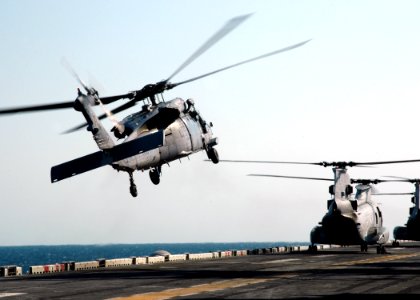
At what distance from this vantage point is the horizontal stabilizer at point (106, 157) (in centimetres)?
3369

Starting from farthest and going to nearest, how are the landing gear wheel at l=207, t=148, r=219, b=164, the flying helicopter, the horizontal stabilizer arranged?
1. the flying helicopter
2. the landing gear wheel at l=207, t=148, r=219, b=164
3. the horizontal stabilizer

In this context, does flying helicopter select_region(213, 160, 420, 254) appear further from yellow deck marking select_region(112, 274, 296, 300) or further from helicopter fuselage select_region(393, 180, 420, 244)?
yellow deck marking select_region(112, 274, 296, 300)

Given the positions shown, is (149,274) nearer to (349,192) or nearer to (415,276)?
(415,276)

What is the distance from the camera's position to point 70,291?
27750 mm

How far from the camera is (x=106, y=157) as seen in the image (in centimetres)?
3394

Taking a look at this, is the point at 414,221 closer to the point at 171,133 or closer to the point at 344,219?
the point at 344,219

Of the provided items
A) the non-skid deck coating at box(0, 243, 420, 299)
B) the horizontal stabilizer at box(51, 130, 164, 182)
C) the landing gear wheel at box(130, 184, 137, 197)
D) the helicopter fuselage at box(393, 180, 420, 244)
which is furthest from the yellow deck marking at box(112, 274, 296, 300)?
the helicopter fuselage at box(393, 180, 420, 244)

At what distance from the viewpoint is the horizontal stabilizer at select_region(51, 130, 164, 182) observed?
33.7 metres

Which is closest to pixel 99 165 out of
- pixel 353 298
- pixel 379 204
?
pixel 353 298

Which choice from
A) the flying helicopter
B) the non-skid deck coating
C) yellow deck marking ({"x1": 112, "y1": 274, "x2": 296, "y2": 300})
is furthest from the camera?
the flying helicopter

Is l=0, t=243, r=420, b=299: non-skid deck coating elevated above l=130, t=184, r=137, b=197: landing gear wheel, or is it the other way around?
l=130, t=184, r=137, b=197: landing gear wheel

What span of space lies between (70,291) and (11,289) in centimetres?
331

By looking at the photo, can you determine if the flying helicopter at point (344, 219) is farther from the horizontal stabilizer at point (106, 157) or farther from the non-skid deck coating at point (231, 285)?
the horizontal stabilizer at point (106, 157)

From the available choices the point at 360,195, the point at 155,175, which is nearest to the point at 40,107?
the point at 155,175
